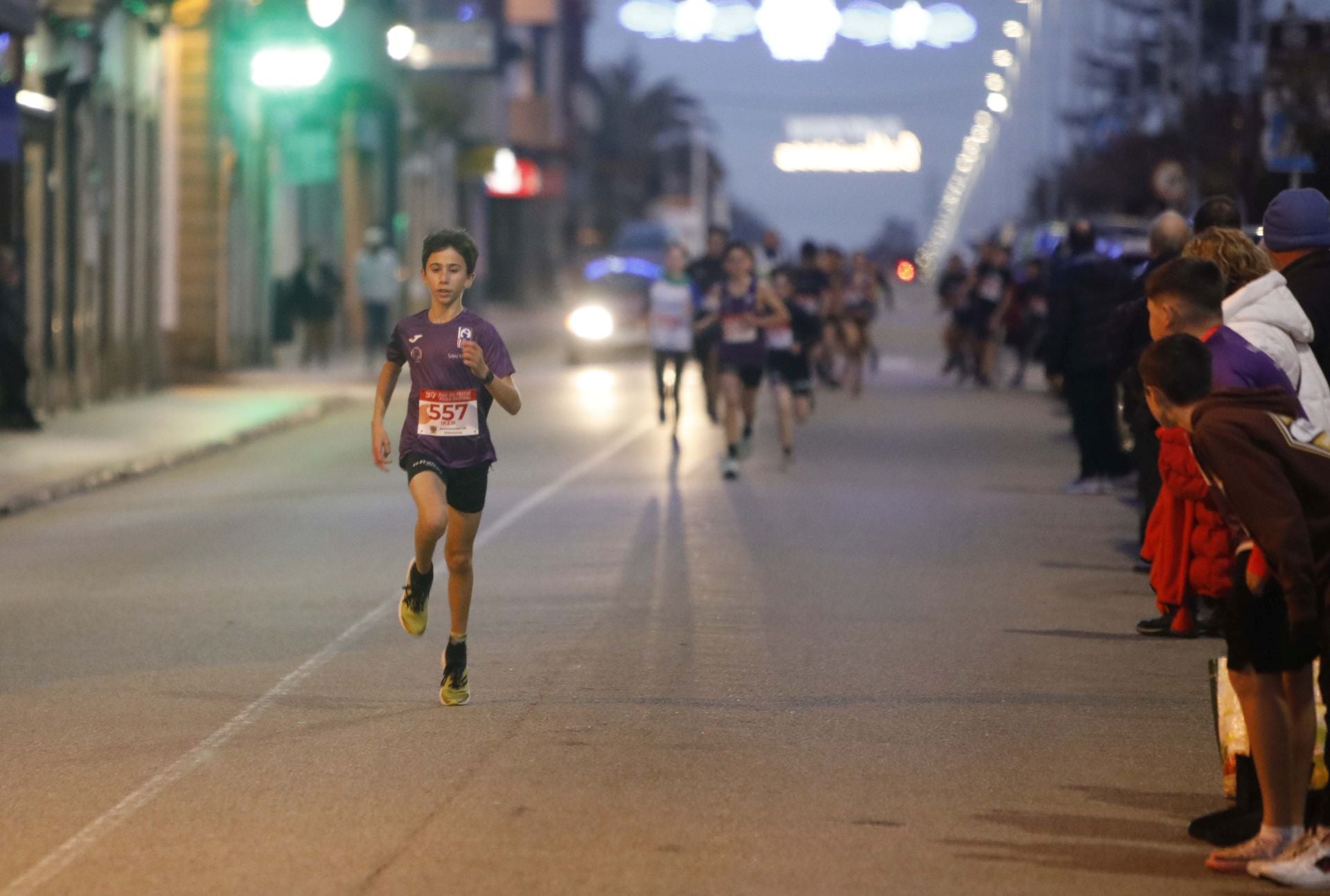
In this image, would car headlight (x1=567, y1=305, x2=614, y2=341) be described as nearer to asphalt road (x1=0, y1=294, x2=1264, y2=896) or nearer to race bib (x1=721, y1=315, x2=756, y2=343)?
race bib (x1=721, y1=315, x2=756, y2=343)

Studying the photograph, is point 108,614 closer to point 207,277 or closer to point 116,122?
point 116,122

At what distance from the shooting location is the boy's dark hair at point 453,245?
27.8ft

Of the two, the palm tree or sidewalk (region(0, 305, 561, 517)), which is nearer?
sidewalk (region(0, 305, 561, 517))

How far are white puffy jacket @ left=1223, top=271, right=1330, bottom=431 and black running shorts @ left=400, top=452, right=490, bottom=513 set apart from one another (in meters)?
2.82

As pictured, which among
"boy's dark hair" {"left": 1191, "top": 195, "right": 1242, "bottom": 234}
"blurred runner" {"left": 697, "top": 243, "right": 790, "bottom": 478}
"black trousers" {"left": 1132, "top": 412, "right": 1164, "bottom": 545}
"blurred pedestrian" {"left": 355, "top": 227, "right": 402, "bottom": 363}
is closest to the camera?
"boy's dark hair" {"left": 1191, "top": 195, "right": 1242, "bottom": 234}

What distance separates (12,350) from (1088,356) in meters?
10.4

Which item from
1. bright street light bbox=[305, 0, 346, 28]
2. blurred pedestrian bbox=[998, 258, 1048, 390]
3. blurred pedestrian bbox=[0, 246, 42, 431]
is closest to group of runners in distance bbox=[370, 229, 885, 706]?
blurred pedestrian bbox=[998, 258, 1048, 390]

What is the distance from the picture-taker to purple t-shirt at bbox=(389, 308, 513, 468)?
8508mm

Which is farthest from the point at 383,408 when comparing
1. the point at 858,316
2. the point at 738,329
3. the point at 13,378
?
the point at 858,316

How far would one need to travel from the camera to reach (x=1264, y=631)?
Answer: 6.11 m

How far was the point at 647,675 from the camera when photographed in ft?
30.6

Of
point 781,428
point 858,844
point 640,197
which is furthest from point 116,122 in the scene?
point 640,197

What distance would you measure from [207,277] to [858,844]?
27558mm

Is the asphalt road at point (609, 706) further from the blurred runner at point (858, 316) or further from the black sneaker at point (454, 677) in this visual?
the blurred runner at point (858, 316)
